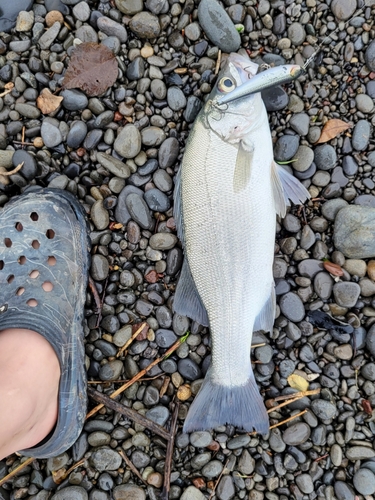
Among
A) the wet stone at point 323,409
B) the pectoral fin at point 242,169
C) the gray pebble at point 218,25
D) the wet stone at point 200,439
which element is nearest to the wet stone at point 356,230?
the pectoral fin at point 242,169

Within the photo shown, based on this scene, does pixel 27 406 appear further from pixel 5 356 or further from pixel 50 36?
pixel 50 36

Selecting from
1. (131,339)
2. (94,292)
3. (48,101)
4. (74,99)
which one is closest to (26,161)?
(48,101)

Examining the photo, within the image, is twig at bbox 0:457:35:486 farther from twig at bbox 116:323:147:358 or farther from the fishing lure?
the fishing lure

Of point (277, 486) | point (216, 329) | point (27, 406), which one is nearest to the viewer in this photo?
point (27, 406)

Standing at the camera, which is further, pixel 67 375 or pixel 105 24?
pixel 105 24

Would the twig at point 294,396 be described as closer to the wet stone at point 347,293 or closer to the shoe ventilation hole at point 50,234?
the wet stone at point 347,293

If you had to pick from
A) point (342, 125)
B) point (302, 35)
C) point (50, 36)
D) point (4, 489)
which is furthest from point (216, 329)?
point (50, 36)

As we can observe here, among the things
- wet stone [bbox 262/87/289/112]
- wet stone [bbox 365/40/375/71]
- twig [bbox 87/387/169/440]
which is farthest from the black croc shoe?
wet stone [bbox 365/40/375/71]
